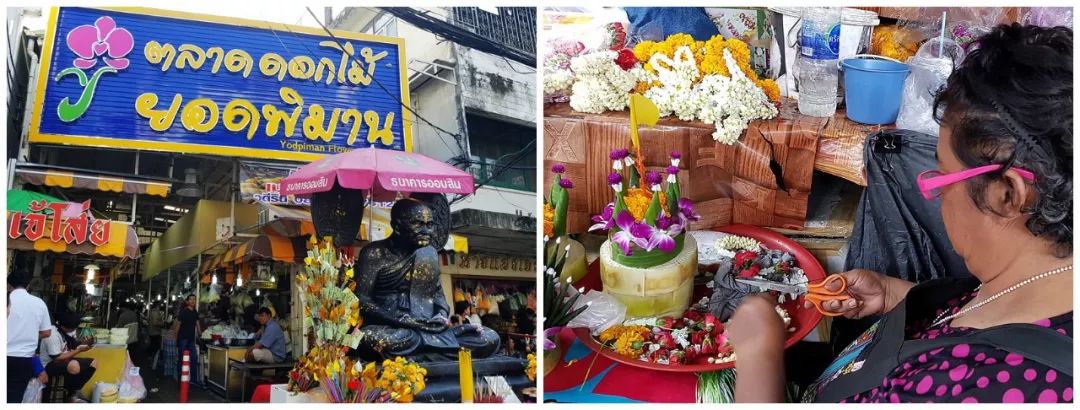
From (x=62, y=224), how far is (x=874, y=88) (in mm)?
2405

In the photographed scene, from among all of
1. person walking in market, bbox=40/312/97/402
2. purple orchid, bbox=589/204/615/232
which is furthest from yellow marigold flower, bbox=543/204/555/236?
person walking in market, bbox=40/312/97/402

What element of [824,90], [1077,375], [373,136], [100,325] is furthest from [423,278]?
[1077,375]

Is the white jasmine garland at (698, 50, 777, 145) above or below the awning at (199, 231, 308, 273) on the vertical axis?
above

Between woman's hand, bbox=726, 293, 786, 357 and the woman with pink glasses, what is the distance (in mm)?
174

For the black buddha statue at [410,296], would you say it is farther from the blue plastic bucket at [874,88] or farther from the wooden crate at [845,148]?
the blue plastic bucket at [874,88]

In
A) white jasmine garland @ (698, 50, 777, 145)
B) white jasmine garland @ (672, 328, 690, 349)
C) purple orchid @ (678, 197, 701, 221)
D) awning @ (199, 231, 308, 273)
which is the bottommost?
white jasmine garland @ (672, 328, 690, 349)

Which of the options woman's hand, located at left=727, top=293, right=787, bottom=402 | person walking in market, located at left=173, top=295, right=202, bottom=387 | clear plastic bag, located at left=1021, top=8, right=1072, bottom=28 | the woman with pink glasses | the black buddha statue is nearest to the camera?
the woman with pink glasses

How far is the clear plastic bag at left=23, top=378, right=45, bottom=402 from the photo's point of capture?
2.35 metres

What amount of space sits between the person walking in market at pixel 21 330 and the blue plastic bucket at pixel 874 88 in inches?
96.7

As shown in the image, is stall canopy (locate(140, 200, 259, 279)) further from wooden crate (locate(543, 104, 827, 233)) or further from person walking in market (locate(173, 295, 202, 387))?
wooden crate (locate(543, 104, 827, 233))

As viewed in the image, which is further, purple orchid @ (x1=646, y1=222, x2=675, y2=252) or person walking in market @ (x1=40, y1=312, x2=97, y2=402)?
person walking in market @ (x1=40, y1=312, x2=97, y2=402)

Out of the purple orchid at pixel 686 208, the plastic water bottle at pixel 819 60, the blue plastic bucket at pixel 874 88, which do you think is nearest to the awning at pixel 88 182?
the purple orchid at pixel 686 208

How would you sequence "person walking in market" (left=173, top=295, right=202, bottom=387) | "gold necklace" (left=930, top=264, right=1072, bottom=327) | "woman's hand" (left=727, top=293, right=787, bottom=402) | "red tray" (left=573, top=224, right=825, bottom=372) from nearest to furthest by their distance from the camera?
"gold necklace" (left=930, top=264, right=1072, bottom=327), "woman's hand" (left=727, top=293, right=787, bottom=402), "red tray" (left=573, top=224, right=825, bottom=372), "person walking in market" (left=173, top=295, right=202, bottom=387)

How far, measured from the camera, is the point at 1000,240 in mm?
1812
